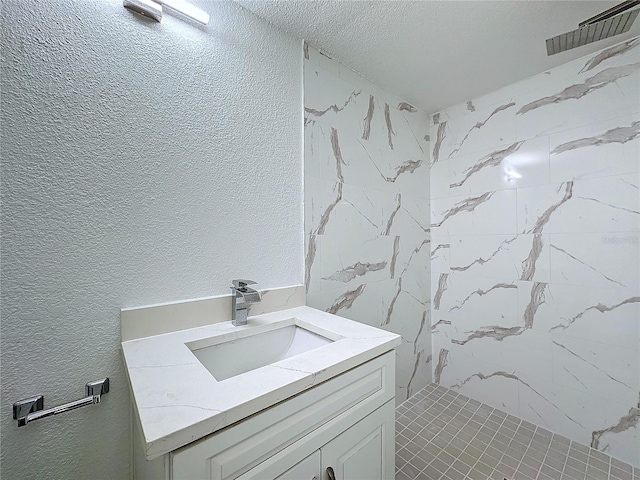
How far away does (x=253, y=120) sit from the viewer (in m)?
1.26

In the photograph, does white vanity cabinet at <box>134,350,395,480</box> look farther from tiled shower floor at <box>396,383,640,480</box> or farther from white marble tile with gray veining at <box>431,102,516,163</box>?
white marble tile with gray veining at <box>431,102,516,163</box>

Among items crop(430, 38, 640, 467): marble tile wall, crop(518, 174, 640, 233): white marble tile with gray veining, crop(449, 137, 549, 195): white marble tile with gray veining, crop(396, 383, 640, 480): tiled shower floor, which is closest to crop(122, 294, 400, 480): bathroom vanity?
crop(396, 383, 640, 480): tiled shower floor

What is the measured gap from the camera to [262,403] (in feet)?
2.04

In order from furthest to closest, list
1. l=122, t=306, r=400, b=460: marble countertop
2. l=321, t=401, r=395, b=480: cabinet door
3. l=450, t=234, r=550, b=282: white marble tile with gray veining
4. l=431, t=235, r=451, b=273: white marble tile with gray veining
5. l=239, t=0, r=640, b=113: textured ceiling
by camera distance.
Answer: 1. l=431, t=235, r=451, b=273: white marble tile with gray veining
2. l=450, t=234, r=550, b=282: white marble tile with gray veining
3. l=239, t=0, r=640, b=113: textured ceiling
4. l=321, t=401, r=395, b=480: cabinet door
5. l=122, t=306, r=400, b=460: marble countertop

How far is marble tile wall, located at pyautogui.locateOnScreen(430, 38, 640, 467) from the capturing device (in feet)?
4.76

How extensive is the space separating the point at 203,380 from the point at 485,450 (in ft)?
5.65

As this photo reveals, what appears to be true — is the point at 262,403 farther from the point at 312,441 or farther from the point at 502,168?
the point at 502,168

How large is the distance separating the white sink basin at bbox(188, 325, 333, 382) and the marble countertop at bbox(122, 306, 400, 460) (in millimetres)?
46

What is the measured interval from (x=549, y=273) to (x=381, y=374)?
1465 millimetres

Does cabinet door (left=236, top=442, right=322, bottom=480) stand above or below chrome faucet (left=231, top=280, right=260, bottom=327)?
below

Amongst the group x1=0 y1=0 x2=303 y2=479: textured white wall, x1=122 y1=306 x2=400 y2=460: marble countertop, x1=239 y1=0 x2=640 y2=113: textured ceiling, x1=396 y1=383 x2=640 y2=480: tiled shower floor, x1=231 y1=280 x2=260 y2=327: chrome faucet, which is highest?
x1=239 y1=0 x2=640 y2=113: textured ceiling

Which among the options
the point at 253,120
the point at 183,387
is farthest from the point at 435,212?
the point at 183,387

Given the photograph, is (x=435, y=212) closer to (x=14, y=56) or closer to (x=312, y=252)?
(x=312, y=252)

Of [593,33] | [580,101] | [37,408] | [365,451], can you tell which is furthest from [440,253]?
[37,408]
